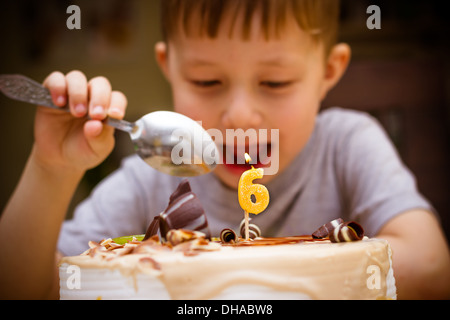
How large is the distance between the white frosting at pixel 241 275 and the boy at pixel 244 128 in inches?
10.7

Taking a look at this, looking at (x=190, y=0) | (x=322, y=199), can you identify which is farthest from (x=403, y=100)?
(x=190, y=0)

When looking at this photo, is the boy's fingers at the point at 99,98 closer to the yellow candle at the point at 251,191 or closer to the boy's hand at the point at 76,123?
the boy's hand at the point at 76,123

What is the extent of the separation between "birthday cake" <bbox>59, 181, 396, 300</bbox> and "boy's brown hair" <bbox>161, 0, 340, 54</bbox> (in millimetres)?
460

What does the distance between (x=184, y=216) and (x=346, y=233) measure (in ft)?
0.57

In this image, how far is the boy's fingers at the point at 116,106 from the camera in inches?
25.2

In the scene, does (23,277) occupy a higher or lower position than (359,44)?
lower

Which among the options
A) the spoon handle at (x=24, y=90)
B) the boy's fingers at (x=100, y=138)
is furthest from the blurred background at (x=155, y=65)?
the spoon handle at (x=24, y=90)

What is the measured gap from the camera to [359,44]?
1933mm

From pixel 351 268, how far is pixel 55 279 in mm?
561

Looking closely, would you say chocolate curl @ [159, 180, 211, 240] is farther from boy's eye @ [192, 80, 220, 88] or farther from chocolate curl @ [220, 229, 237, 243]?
boy's eye @ [192, 80, 220, 88]

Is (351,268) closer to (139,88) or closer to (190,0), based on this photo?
(190,0)

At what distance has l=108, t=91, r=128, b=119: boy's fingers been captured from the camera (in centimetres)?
64

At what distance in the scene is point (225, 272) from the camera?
39 cm

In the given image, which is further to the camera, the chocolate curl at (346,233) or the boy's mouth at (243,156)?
the boy's mouth at (243,156)
